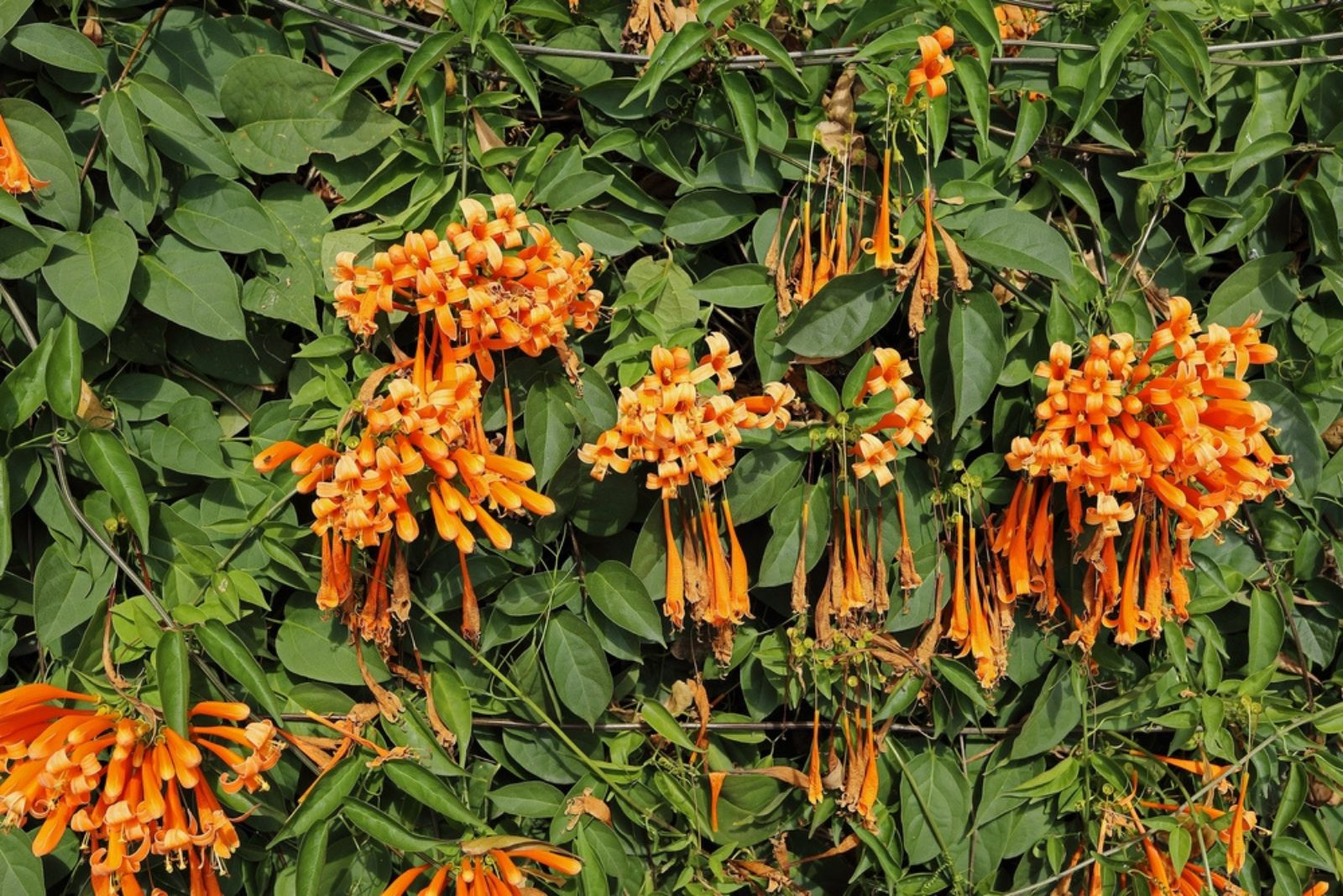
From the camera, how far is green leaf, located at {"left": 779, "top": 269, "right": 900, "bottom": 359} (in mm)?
2035

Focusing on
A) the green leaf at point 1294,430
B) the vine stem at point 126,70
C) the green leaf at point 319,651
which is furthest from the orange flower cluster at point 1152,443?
the vine stem at point 126,70

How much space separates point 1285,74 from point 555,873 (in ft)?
7.21

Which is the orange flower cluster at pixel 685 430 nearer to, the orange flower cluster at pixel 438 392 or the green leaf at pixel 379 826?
the orange flower cluster at pixel 438 392

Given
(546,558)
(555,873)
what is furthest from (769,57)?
(555,873)

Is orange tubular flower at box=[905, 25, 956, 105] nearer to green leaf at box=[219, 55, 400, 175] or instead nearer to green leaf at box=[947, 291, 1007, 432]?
green leaf at box=[947, 291, 1007, 432]

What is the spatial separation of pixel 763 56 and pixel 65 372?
1358mm

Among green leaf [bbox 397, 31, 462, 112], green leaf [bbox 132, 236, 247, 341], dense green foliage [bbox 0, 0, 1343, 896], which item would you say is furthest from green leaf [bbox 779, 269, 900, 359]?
green leaf [bbox 132, 236, 247, 341]

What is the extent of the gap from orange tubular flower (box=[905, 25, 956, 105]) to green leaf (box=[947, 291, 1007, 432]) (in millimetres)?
396

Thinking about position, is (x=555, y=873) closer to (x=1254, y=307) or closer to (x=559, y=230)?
(x=559, y=230)

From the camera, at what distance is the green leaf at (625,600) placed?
2102mm

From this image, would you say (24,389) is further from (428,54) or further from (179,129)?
(428,54)

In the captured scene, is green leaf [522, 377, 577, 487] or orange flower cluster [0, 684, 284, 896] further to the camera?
green leaf [522, 377, 577, 487]

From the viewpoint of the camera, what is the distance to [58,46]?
1886 millimetres

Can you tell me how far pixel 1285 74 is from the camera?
2.30 metres
